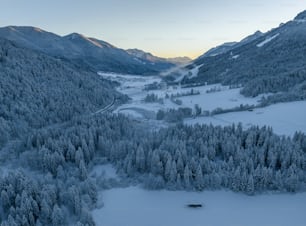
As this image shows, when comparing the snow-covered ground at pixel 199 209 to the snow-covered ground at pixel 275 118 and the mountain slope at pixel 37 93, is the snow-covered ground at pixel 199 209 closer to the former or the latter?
the snow-covered ground at pixel 275 118

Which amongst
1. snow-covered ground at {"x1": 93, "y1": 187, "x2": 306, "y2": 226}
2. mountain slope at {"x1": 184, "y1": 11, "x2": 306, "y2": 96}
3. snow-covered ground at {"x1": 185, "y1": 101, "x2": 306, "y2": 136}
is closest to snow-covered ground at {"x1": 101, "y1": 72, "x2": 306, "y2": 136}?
snow-covered ground at {"x1": 185, "y1": 101, "x2": 306, "y2": 136}

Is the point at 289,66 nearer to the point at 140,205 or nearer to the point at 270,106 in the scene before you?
the point at 270,106

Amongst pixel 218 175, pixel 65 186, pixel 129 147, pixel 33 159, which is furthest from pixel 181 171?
pixel 33 159

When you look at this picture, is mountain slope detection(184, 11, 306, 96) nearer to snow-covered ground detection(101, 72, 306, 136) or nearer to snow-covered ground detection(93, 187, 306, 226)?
snow-covered ground detection(101, 72, 306, 136)

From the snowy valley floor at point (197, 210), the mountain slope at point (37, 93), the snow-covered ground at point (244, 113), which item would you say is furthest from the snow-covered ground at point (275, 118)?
the mountain slope at point (37, 93)

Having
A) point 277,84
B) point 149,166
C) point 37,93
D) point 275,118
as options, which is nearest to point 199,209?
point 149,166
